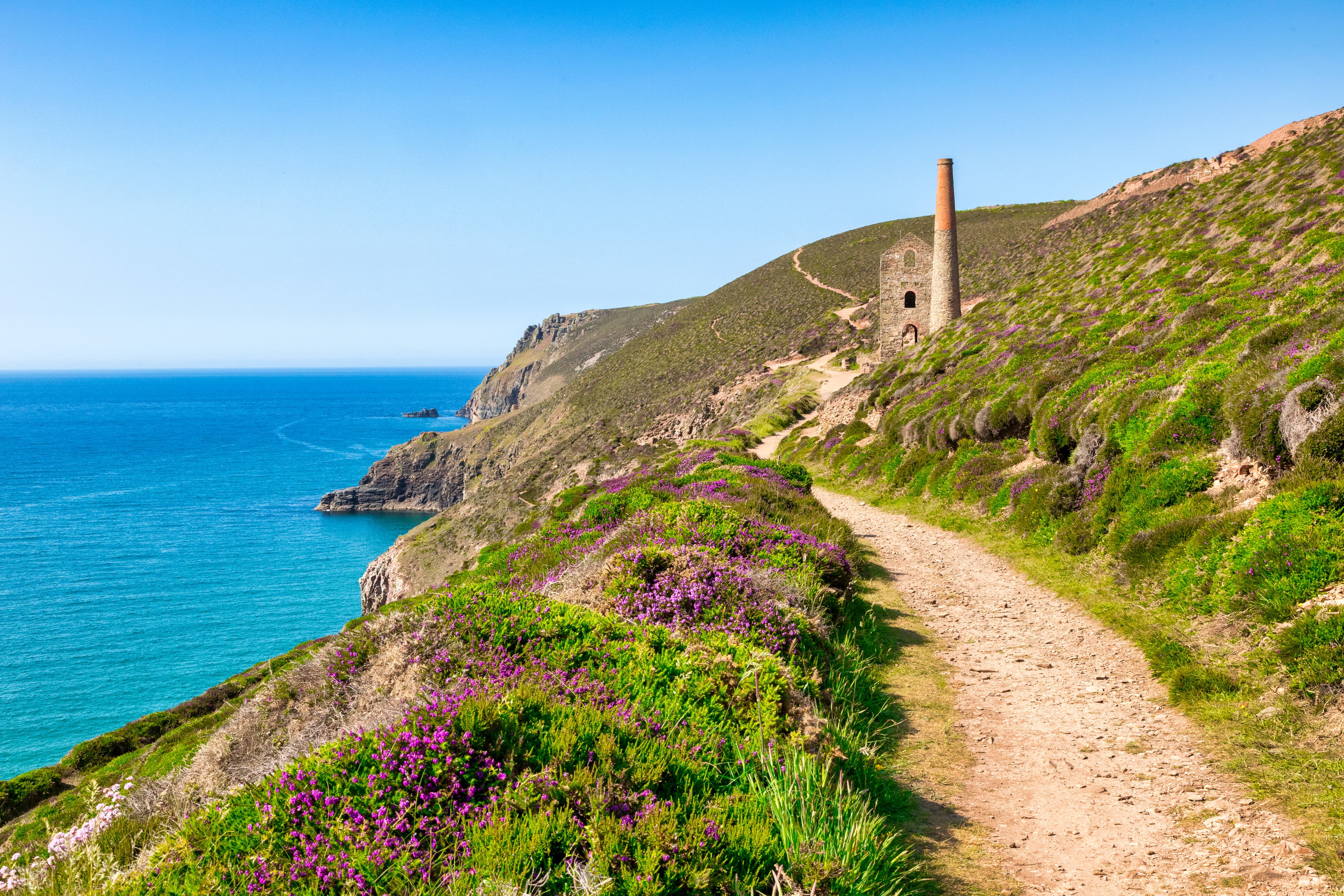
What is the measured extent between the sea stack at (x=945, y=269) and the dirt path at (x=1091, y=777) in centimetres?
3503

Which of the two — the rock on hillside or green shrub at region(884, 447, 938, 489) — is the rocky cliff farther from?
the rock on hillside

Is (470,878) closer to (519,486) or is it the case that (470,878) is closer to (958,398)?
(958,398)

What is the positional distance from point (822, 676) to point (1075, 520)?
6.98 m

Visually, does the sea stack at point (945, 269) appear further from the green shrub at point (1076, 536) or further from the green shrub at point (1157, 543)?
the green shrub at point (1157, 543)

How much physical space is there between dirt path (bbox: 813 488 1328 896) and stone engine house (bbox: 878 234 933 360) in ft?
124

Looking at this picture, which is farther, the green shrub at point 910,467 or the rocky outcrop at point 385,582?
the rocky outcrop at point 385,582

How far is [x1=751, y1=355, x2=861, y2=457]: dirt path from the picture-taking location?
3534 cm

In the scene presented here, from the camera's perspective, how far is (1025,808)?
5.03m

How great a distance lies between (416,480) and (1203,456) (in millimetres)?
103819

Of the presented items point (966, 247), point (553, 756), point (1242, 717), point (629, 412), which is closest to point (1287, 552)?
point (1242, 717)

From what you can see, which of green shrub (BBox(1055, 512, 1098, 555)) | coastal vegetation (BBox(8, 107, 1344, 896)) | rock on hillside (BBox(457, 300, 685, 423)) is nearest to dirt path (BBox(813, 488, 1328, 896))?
coastal vegetation (BBox(8, 107, 1344, 896))

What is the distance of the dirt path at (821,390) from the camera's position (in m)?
35.3

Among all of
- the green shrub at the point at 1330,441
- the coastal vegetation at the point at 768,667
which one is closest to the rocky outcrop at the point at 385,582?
the coastal vegetation at the point at 768,667

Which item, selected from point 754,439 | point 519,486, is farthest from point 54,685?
point 754,439
